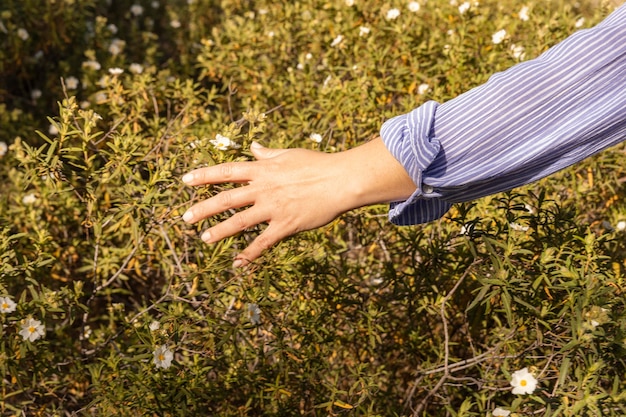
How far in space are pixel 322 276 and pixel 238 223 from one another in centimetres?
88

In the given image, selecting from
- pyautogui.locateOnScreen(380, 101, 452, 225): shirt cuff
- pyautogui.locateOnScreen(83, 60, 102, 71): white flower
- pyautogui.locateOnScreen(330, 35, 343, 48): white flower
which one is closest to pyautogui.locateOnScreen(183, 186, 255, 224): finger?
pyautogui.locateOnScreen(380, 101, 452, 225): shirt cuff

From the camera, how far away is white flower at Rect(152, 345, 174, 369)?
6.36 feet

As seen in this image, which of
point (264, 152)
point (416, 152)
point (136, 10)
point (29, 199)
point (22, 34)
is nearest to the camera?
point (416, 152)

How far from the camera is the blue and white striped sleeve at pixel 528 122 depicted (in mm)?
1421

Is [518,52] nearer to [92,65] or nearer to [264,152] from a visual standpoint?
[264,152]

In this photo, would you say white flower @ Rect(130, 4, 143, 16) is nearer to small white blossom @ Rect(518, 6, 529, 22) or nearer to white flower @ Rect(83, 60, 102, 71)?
white flower @ Rect(83, 60, 102, 71)

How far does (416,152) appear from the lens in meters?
1.40

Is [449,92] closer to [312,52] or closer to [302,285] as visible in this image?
[312,52]

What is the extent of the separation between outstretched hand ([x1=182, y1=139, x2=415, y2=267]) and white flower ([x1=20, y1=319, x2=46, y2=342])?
851 mm

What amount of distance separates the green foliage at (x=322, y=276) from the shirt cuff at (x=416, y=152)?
354 millimetres

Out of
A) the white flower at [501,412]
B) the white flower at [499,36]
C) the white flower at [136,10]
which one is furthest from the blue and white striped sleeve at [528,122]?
the white flower at [136,10]

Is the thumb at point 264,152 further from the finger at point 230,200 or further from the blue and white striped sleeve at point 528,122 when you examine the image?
the blue and white striped sleeve at point 528,122

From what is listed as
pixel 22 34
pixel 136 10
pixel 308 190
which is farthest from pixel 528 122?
pixel 136 10


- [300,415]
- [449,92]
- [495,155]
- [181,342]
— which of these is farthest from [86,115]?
[449,92]
